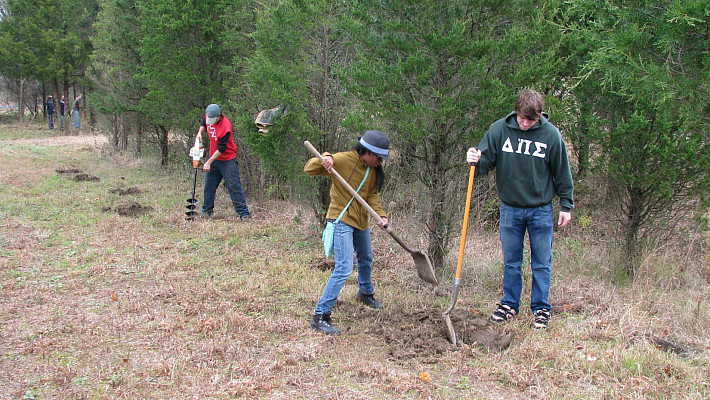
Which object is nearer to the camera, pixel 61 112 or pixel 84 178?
pixel 84 178

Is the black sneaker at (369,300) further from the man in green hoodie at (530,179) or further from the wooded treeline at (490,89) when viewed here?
the man in green hoodie at (530,179)

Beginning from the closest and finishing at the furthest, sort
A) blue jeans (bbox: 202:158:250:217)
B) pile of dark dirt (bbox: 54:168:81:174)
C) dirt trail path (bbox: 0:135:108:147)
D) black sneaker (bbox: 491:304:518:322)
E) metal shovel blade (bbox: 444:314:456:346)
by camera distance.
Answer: metal shovel blade (bbox: 444:314:456:346), black sneaker (bbox: 491:304:518:322), blue jeans (bbox: 202:158:250:217), pile of dark dirt (bbox: 54:168:81:174), dirt trail path (bbox: 0:135:108:147)

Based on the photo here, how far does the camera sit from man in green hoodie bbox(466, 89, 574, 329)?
4.61 m

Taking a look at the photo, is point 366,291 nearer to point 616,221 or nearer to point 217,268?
point 217,268

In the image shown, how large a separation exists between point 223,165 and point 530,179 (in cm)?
572

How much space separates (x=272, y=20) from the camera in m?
7.30

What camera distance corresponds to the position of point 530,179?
183 inches

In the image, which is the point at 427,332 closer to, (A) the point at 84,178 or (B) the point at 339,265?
(B) the point at 339,265

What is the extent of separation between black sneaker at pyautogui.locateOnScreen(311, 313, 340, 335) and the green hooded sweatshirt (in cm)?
179

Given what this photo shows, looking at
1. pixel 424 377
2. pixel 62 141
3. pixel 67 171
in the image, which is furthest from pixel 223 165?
pixel 62 141

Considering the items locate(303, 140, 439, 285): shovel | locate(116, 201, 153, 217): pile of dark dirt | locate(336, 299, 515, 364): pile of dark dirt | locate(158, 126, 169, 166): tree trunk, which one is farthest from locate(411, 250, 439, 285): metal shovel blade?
locate(158, 126, 169, 166): tree trunk

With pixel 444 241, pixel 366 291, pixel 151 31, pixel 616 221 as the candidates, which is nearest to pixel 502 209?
pixel 444 241

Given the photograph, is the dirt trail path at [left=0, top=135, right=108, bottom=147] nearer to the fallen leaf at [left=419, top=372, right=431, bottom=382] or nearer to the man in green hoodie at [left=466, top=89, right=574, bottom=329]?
the man in green hoodie at [left=466, top=89, right=574, bottom=329]

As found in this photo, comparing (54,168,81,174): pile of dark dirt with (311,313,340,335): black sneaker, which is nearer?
(311,313,340,335): black sneaker
